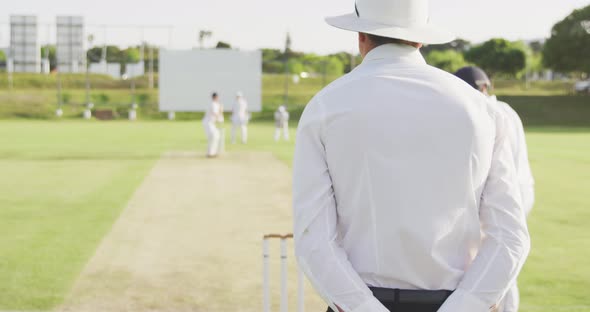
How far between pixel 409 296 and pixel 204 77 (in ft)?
202

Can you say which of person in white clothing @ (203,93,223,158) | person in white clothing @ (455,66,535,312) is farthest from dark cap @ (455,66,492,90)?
person in white clothing @ (203,93,223,158)

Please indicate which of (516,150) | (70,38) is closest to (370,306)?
(516,150)

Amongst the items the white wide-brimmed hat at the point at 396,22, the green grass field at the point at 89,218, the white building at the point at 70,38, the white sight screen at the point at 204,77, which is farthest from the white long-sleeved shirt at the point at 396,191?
the white building at the point at 70,38

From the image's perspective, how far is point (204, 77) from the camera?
63.4 metres

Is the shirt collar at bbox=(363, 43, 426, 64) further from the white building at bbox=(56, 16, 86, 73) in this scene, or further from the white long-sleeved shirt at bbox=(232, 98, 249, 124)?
the white building at bbox=(56, 16, 86, 73)

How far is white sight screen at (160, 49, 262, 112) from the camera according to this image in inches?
2461

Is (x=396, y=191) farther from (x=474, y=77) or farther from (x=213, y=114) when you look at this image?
(x=213, y=114)

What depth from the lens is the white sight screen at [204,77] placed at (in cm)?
6250

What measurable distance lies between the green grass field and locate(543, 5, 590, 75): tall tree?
161 feet

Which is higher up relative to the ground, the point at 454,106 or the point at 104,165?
the point at 454,106

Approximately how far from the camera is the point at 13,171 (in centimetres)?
1945

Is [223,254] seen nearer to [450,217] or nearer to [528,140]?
[450,217]

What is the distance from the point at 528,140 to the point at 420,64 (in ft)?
109

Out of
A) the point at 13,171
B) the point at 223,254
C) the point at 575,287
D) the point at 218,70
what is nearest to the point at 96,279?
the point at 223,254
